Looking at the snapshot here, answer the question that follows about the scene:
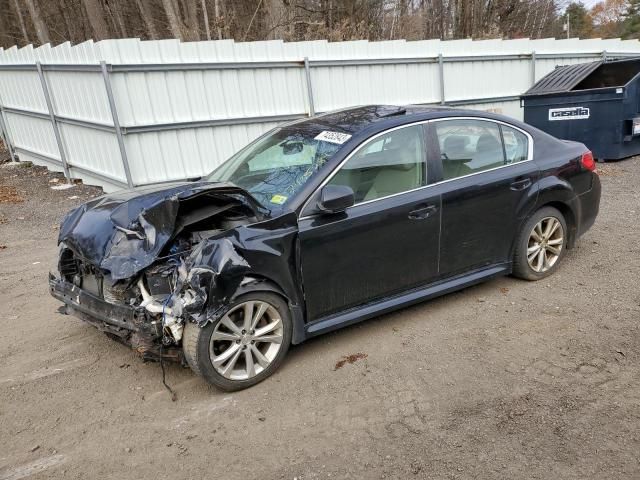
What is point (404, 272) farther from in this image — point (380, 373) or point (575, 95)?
point (575, 95)

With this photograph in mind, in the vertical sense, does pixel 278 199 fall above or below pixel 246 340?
above

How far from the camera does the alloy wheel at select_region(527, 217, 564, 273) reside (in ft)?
15.9

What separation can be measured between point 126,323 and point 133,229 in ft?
2.00

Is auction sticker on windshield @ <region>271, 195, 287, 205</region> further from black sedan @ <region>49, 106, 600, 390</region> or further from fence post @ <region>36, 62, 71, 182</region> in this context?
fence post @ <region>36, 62, 71, 182</region>

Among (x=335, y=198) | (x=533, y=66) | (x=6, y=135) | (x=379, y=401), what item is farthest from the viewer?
(x=533, y=66)

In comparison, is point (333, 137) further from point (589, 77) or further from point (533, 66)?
point (533, 66)

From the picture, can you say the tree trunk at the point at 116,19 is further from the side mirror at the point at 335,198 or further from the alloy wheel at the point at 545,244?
the side mirror at the point at 335,198

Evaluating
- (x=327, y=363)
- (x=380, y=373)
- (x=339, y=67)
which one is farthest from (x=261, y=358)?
(x=339, y=67)

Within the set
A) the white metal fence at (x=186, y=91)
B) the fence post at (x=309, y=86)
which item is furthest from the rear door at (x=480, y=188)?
the fence post at (x=309, y=86)

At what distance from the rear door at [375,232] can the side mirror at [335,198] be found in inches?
3.3

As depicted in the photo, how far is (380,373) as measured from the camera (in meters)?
3.61

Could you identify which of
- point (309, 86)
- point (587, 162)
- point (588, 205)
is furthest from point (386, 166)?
point (309, 86)

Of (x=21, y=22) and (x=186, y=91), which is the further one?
(x=21, y=22)

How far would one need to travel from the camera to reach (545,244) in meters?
4.94
